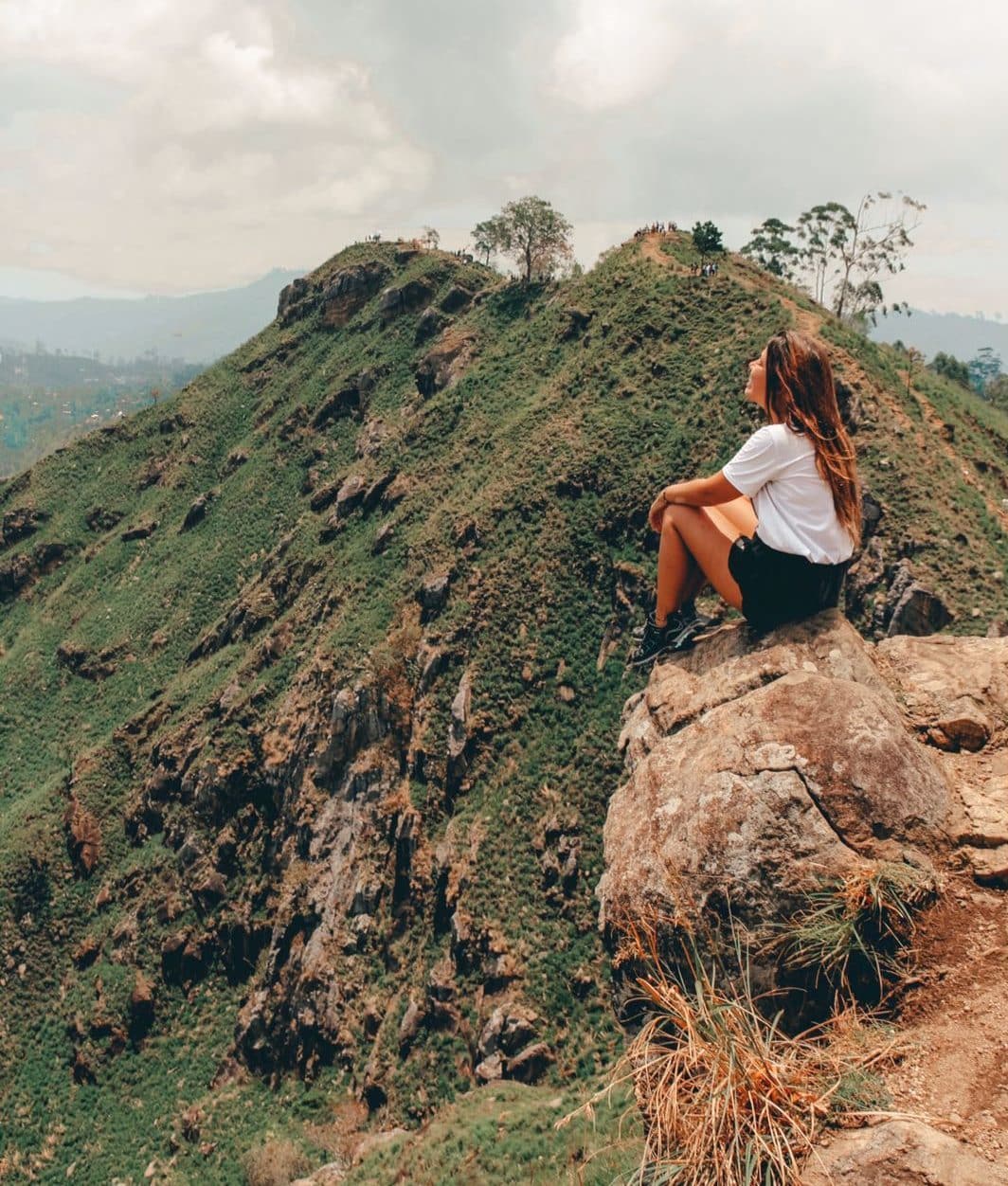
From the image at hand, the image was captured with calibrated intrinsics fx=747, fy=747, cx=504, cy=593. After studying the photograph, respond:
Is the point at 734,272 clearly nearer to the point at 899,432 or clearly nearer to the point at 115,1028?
→ the point at 899,432

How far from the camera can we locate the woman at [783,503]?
766 cm

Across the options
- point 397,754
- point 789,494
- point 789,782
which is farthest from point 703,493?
point 397,754

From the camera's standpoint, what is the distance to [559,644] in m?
34.4

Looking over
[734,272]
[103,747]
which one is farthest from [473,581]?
[103,747]

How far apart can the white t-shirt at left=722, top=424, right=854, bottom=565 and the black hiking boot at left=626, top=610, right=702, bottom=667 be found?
2.12 m

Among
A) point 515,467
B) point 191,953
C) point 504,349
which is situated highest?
point 504,349

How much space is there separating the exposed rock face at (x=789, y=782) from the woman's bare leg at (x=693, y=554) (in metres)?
0.92

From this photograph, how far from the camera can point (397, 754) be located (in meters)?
Answer: 36.4

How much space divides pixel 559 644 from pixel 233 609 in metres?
30.2

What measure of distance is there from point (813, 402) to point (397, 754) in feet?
103

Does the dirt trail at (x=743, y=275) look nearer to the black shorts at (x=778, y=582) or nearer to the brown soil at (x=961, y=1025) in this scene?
the black shorts at (x=778, y=582)

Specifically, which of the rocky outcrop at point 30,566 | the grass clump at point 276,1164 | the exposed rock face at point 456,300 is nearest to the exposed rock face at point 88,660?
the rocky outcrop at point 30,566

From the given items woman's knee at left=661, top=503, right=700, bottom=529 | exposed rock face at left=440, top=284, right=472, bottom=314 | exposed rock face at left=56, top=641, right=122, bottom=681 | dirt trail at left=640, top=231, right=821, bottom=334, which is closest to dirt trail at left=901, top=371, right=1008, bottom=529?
dirt trail at left=640, top=231, right=821, bottom=334

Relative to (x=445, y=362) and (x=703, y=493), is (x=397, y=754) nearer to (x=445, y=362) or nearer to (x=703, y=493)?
(x=703, y=493)
